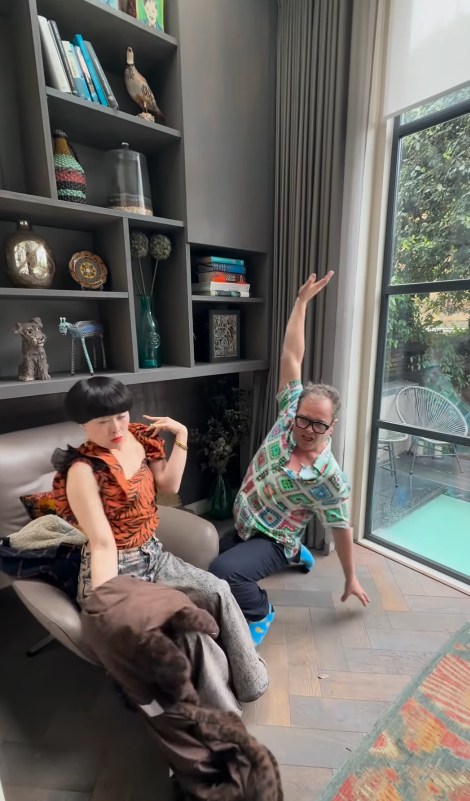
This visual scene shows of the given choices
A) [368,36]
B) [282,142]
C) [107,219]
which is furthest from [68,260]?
[368,36]

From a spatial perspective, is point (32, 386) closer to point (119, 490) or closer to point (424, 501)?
point (119, 490)

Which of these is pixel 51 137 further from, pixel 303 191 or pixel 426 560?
pixel 426 560

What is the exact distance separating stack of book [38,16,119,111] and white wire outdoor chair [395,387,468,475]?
185 centimetres

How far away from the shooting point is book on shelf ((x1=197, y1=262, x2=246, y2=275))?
1.85 metres

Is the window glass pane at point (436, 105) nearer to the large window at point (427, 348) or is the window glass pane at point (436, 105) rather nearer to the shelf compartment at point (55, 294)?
the large window at point (427, 348)

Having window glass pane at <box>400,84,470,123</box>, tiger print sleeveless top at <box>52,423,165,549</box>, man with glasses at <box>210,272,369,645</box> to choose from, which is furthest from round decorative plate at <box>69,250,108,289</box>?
window glass pane at <box>400,84,470,123</box>

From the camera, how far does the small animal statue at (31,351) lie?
139 centimetres

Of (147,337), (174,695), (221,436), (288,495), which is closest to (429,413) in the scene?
(288,495)

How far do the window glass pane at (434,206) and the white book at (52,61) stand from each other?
147cm

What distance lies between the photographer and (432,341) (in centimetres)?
186

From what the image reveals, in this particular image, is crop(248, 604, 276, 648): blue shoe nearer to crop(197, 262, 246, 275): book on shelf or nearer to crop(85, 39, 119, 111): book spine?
crop(197, 262, 246, 275): book on shelf

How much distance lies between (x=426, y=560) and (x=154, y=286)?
2.00 metres

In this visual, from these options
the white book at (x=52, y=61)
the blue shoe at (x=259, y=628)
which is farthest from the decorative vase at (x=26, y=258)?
the blue shoe at (x=259, y=628)

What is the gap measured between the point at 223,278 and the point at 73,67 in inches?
37.3
